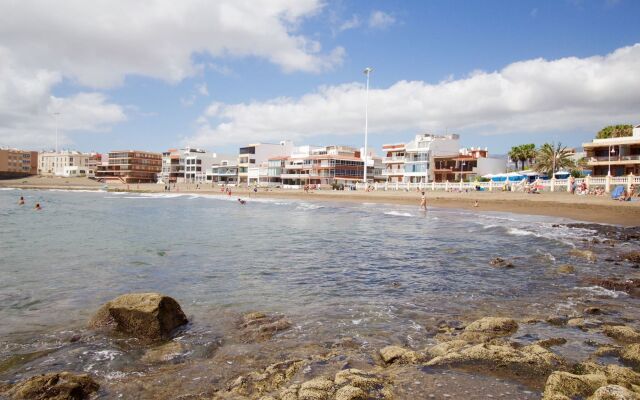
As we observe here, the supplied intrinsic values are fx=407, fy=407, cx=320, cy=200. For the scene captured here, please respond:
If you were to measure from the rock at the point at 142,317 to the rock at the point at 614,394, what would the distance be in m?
6.35

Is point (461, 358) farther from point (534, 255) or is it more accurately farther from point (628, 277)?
point (534, 255)

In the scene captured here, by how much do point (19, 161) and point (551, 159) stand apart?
618 feet

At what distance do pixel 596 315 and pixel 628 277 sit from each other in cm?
470

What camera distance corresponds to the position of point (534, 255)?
15.7 metres

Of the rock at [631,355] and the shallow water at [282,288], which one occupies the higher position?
the rock at [631,355]

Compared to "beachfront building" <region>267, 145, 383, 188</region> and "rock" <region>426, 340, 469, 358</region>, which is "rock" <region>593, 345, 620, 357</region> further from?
"beachfront building" <region>267, 145, 383, 188</region>

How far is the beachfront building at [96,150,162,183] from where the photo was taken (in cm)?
14425

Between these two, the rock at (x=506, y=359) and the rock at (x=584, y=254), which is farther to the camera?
the rock at (x=584, y=254)

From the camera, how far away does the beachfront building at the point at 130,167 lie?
14425cm

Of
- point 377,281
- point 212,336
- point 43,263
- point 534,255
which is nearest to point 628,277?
point 534,255

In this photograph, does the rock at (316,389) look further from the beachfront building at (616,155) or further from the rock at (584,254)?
the beachfront building at (616,155)

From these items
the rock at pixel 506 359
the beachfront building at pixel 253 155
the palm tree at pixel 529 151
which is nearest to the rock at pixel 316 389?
the rock at pixel 506 359

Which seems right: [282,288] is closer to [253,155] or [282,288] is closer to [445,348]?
[445,348]

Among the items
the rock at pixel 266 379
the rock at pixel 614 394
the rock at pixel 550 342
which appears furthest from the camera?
the rock at pixel 550 342
